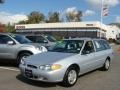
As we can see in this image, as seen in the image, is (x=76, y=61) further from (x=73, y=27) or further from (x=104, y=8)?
(x=73, y=27)

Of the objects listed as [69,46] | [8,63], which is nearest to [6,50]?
[8,63]

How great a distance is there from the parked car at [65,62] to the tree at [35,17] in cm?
9446

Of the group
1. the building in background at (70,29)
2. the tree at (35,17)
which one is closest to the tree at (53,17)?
the tree at (35,17)

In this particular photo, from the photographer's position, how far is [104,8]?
40.0 meters

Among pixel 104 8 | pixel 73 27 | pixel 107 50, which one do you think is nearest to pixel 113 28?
pixel 73 27

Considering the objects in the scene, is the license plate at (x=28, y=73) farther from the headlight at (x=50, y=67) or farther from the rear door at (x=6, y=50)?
the rear door at (x=6, y=50)

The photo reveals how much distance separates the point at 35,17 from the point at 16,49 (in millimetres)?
93011

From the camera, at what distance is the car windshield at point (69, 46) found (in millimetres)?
9148

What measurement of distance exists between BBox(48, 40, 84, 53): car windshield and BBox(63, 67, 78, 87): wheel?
966 millimetres

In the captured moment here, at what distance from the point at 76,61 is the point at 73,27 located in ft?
204

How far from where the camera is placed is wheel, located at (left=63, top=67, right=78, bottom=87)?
7.91 metres

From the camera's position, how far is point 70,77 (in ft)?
26.6

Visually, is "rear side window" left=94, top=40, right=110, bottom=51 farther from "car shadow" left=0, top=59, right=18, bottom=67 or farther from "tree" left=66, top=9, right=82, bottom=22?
"tree" left=66, top=9, right=82, bottom=22

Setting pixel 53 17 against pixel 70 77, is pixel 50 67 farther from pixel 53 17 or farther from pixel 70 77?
pixel 53 17
